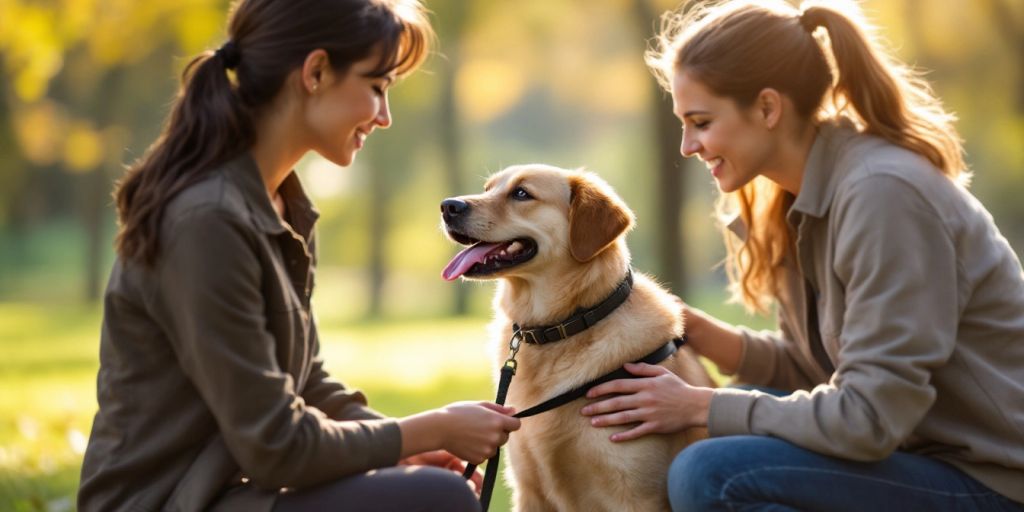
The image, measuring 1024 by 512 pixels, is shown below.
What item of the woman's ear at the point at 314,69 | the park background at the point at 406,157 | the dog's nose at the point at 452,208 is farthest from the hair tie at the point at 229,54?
the dog's nose at the point at 452,208

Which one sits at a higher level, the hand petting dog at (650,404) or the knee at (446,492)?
the knee at (446,492)

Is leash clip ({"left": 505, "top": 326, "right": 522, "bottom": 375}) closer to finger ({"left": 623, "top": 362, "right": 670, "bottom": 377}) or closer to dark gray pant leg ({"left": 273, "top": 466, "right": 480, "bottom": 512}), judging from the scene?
finger ({"left": 623, "top": 362, "right": 670, "bottom": 377})

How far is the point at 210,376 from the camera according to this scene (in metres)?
2.43

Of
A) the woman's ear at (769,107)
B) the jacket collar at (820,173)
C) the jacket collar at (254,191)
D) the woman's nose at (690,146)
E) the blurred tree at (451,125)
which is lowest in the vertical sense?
the blurred tree at (451,125)

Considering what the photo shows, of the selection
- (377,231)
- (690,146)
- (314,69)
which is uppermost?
(314,69)

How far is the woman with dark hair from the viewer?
2434 millimetres

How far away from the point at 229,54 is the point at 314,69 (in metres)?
0.22

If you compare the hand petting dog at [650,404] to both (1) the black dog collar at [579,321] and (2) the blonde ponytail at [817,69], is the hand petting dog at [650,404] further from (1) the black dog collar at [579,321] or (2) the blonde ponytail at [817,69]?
(2) the blonde ponytail at [817,69]

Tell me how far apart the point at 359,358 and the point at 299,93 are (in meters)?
10.7

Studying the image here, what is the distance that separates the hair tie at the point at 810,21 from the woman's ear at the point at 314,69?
1.44m

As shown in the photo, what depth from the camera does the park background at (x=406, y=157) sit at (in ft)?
31.1

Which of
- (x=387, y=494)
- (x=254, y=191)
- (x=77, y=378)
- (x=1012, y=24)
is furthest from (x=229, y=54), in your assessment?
(x=1012, y=24)

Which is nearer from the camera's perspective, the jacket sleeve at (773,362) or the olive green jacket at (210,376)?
the olive green jacket at (210,376)

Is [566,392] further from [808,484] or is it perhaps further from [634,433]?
[808,484]
